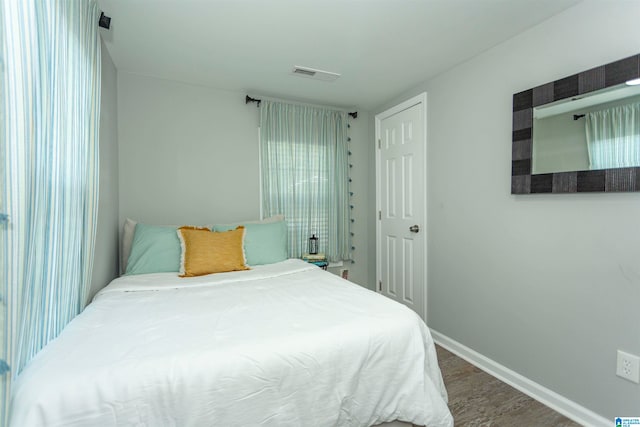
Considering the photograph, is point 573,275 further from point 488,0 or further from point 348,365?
point 488,0

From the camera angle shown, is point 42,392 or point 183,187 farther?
point 183,187

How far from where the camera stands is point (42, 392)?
2.70ft

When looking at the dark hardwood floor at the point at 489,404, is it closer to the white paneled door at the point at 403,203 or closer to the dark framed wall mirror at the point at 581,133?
the white paneled door at the point at 403,203

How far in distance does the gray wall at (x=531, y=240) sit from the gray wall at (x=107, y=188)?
262 cm

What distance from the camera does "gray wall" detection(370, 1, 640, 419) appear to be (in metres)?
1.54

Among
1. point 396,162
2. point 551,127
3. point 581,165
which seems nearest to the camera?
point 581,165

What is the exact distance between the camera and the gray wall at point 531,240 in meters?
1.54

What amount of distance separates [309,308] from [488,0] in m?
1.96

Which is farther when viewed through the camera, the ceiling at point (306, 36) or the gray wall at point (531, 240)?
the ceiling at point (306, 36)

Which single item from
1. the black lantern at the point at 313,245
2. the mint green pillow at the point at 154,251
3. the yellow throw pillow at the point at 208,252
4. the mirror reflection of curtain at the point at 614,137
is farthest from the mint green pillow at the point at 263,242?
the mirror reflection of curtain at the point at 614,137

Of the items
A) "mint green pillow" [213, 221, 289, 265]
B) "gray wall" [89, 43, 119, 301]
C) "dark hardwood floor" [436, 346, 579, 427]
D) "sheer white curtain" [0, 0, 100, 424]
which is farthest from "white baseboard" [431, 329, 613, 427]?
"gray wall" [89, 43, 119, 301]

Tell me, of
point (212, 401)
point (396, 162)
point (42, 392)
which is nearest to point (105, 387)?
point (42, 392)

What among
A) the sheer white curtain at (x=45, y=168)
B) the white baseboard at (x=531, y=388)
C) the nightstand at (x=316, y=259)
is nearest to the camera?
the sheer white curtain at (x=45, y=168)

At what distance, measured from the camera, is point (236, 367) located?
1.00 metres
